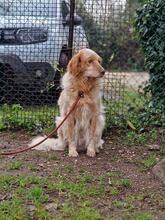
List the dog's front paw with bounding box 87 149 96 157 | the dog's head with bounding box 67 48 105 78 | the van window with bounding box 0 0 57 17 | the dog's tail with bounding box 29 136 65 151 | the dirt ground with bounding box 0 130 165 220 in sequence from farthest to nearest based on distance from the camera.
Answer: the van window with bounding box 0 0 57 17 → the dog's tail with bounding box 29 136 65 151 → the dog's front paw with bounding box 87 149 96 157 → the dog's head with bounding box 67 48 105 78 → the dirt ground with bounding box 0 130 165 220

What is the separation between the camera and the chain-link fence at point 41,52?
7355mm

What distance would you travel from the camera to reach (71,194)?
5043mm

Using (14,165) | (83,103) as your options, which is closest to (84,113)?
(83,103)

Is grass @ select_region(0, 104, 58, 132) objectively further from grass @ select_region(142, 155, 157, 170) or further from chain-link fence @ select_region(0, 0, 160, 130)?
grass @ select_region(142, 155, 157, 170)

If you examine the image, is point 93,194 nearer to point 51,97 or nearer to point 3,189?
point 3,189

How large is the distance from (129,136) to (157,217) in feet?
8.65

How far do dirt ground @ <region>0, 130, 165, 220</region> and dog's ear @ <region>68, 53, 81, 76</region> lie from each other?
99 centimetres

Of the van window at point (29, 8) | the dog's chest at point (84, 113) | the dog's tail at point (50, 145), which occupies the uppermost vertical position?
the van window at point (29, 8)

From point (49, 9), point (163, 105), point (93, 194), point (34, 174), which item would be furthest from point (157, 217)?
point (49, 9)

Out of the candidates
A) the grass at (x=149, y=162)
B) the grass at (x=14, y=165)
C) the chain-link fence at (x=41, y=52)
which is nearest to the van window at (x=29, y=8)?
the chain-link fence at (x=41, y=52)

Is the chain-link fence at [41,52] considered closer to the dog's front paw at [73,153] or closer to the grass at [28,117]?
the grass at [28,117]

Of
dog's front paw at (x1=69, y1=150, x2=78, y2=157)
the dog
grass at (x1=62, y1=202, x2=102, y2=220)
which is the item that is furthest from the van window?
grass at (x1=62, y1=202, x2=102, y2=220)

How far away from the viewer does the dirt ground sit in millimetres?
4672

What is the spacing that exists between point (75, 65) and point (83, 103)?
1.51 feet
